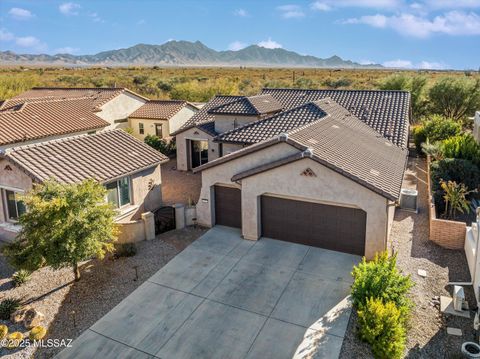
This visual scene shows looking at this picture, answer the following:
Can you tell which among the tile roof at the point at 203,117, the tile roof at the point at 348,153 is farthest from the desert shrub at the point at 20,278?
the tile roof at the point at 203,117

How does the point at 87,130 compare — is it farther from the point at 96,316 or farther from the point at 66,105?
the point at 96,316

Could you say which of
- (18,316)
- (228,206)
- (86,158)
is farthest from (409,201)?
(18,316)

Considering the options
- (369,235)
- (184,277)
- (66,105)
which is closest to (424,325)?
(369,235)

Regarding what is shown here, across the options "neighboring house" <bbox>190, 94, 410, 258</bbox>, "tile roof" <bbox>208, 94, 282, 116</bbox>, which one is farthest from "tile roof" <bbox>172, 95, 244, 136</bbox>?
"neighboring house" <bbox>190, 94, 410, 258</bbox>

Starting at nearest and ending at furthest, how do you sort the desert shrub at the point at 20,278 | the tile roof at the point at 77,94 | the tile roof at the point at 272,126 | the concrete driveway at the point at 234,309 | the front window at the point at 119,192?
the concrete driveway at the point at 234,309 → the desert shrub at the point at 20,278 → the front window at the point at 119,192 → the tile roof at the point at 272,126 → the tile roof at the point at 77,94

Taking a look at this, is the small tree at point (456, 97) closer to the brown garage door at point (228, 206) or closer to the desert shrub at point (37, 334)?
the brown garage door at point (228, 206)

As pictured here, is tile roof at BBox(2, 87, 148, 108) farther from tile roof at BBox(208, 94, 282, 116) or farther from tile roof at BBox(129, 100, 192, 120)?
tile roof at BBox(208, 94, 282, 116)
